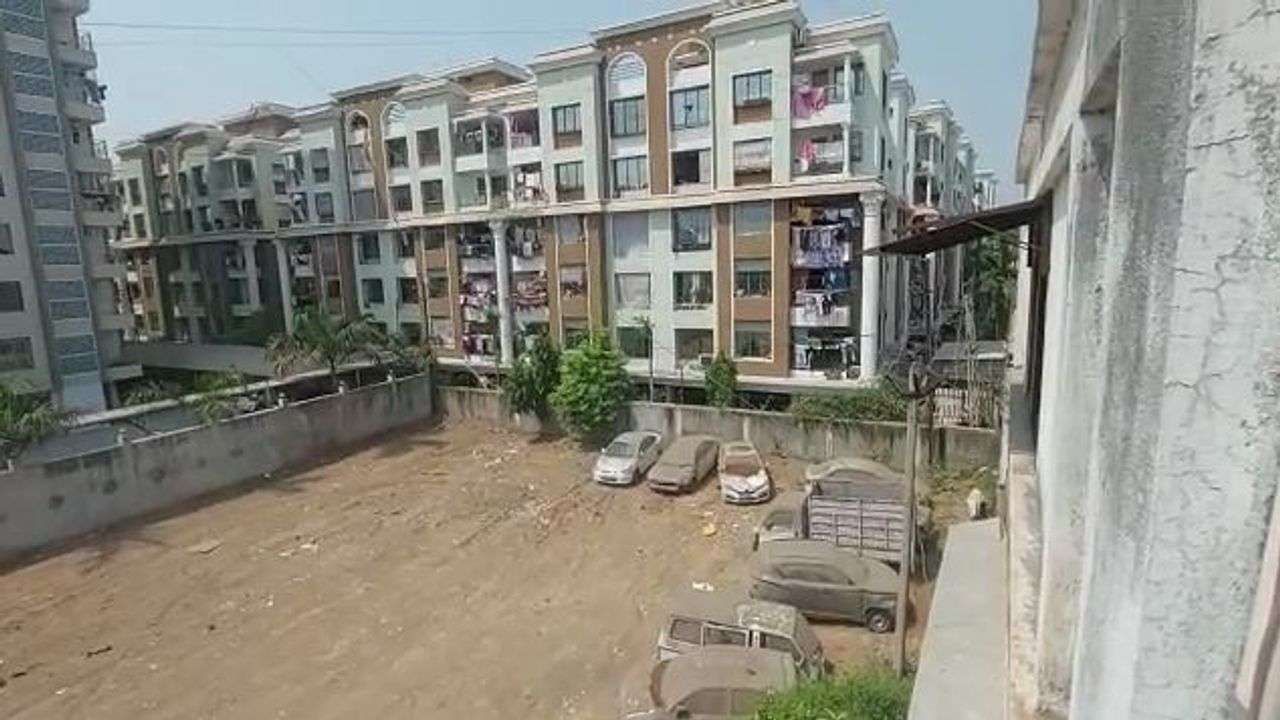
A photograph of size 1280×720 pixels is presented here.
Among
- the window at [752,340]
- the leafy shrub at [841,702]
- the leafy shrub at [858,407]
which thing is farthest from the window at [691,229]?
the leafy shrub at [841,702]

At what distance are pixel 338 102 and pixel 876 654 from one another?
3140cm

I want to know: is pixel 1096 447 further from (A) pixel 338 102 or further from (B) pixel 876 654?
(A) pixel 338 102

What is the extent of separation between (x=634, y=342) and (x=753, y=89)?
9.40 meters

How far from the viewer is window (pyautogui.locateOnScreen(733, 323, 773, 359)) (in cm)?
2281

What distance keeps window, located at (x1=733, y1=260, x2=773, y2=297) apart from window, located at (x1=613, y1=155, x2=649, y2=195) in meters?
4.56

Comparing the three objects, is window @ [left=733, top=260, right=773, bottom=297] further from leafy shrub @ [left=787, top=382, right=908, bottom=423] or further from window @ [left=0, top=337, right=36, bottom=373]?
window @ [left=0, top=337, right=36, bottom=373]

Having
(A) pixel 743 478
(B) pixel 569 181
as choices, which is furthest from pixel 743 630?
(B) pixel 569 181

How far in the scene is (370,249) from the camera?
31516mm

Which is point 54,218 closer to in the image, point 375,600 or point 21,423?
point 21,423

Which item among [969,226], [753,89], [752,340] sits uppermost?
[753,89]

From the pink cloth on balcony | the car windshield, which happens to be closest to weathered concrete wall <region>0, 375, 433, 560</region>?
the car windshield

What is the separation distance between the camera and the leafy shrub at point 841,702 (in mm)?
7141

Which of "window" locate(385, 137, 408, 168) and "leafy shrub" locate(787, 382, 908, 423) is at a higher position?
"window" locate(385, 137, 408, 168)

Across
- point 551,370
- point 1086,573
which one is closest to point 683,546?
point 551,370
